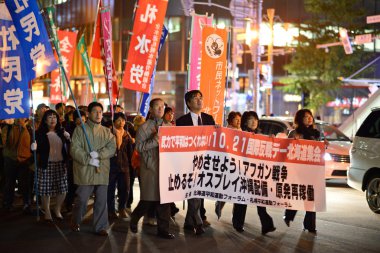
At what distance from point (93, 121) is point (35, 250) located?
1.96m

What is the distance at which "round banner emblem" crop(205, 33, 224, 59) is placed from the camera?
36.3 ft

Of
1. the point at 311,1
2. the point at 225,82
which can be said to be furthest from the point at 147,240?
the point at 311,1

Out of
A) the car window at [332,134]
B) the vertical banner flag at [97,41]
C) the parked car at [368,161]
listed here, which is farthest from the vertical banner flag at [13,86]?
the car window at [332,134]

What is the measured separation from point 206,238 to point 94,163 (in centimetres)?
188

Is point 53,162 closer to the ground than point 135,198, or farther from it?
farther from it

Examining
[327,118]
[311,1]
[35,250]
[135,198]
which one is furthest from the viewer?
[327,118]

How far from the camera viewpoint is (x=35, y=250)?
23.9ft

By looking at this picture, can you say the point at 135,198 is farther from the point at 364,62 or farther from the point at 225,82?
the point at 364,62

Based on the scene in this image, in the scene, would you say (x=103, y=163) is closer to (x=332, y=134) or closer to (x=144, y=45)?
(x=144, y=45)

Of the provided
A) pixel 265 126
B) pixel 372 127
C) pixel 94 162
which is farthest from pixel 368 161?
pixel 94 162

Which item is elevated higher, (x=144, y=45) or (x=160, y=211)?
(x=144, y=45)

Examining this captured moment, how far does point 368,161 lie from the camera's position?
10766 millimetres

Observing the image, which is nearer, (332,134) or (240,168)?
(240,168)

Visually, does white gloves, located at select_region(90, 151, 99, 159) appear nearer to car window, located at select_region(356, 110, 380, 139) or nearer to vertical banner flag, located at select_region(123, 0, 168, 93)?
vertical banner flag, located at select_region(123, 0, 168, 93)
